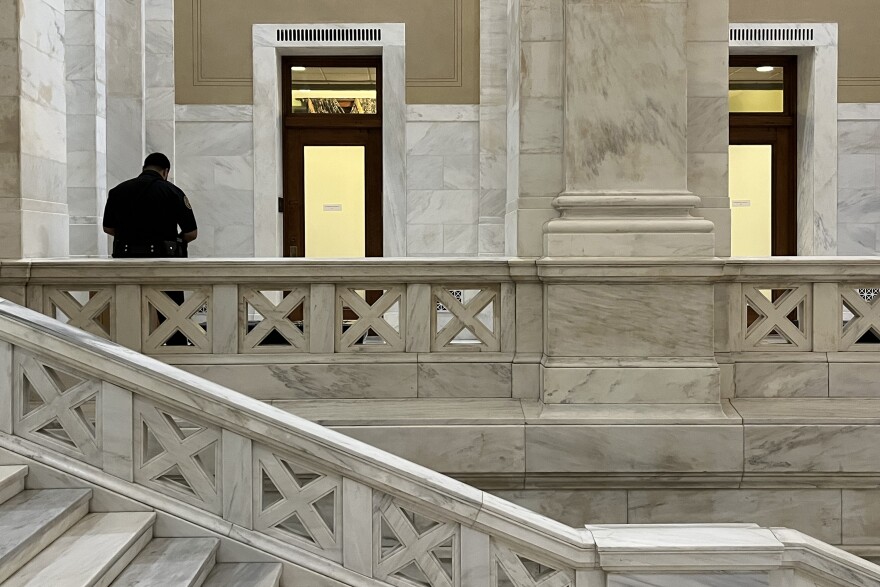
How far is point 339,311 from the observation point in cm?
541

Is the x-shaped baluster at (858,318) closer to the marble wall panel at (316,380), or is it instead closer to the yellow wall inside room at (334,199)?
the marble wall panel at (316,380)

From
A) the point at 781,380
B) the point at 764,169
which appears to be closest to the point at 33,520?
the point at 781,380

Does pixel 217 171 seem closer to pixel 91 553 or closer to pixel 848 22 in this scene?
pixel 91 553

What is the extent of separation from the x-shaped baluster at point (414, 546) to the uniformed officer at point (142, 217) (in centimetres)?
329

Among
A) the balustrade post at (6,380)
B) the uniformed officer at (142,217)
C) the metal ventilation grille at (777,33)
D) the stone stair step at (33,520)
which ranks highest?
the metal ventilation grille at (777,33)

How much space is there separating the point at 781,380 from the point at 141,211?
178 inches

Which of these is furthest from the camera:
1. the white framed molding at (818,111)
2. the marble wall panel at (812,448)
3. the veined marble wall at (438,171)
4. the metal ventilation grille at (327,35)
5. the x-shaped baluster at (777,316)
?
the veined marble wall at (438,171)

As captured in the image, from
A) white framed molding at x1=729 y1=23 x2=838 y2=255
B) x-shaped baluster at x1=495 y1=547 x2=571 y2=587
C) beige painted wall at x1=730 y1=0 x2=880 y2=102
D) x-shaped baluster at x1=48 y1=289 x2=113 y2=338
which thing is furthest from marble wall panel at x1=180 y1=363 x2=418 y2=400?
beige painted wall at x1=730 y1=0 x2=880 y2=102

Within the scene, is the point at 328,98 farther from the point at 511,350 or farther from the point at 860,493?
the point at 860,493

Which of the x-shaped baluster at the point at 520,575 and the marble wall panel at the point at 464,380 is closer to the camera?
the x-shaped baluster at the point at 520,575

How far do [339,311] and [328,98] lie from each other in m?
6.49

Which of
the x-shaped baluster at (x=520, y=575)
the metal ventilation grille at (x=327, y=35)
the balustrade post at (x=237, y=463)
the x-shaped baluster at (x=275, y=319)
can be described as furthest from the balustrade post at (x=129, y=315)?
the metal ventilation grille at (x=327, y=35)

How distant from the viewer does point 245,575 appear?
3.69 metres

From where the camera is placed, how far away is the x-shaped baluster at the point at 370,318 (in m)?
5.33
